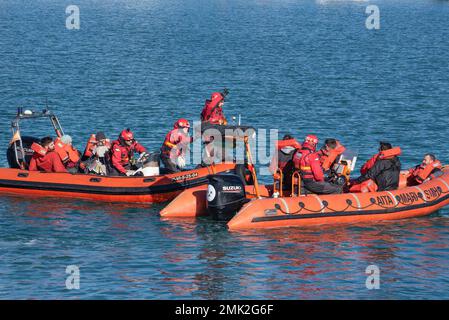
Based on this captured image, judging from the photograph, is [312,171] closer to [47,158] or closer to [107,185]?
[107,185]

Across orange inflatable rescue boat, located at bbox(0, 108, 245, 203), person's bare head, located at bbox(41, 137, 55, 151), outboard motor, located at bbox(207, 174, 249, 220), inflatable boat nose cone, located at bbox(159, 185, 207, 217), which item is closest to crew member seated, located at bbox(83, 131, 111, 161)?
orange inflatable rescue boat, located at bbox(0, 108, 245, 203)

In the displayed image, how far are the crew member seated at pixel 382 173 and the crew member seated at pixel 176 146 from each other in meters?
4.32

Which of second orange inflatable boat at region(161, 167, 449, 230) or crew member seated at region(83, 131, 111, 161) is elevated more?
crew member seated at region(83, 131, 111, 161)

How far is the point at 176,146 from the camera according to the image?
2341 centimetres

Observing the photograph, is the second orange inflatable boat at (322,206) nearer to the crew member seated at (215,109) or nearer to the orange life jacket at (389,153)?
the orange life jacket at (389,153)

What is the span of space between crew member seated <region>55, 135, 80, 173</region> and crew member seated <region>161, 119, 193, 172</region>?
2163mm

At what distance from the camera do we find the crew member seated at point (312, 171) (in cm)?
2064

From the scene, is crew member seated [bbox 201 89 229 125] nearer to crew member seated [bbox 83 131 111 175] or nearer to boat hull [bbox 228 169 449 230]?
crew member seated [bbox 83 131 111 175]

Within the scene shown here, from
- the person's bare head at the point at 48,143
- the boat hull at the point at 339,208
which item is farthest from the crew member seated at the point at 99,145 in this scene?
the boat hull at the point at 339,208

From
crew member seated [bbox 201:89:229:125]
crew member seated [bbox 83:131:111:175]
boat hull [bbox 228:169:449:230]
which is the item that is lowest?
boat hull [bbox 228:169:449:230]

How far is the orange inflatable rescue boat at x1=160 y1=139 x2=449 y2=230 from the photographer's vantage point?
66.2 ft
